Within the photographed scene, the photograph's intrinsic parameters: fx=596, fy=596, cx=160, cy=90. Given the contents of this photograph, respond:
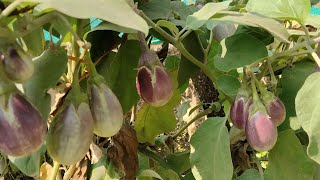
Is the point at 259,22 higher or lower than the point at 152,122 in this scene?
higher

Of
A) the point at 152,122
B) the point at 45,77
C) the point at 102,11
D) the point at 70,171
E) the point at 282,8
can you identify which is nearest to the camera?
the point at 102,11

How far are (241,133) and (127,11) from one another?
0.37 m

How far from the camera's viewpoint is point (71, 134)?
469 mm

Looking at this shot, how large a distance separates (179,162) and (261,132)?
1.08 feet

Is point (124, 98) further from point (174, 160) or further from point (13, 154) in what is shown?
point (13, 154)

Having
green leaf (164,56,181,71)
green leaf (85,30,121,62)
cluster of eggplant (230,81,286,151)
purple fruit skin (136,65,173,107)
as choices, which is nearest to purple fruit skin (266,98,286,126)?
cluster of eggplant (230,81,286,151)

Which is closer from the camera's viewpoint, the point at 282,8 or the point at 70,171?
the point at 282,8

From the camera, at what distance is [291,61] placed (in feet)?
2.42

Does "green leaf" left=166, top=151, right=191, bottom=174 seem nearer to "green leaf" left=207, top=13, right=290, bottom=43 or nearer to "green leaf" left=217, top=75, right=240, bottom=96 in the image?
"green leaf" left=217, top=75, right=240, bottom=96

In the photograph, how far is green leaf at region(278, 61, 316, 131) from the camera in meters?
0.69

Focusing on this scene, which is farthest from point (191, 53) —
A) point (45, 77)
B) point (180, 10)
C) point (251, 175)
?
point (45, 77)

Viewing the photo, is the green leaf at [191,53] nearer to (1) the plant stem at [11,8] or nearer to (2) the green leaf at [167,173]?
(2) the green leaf at [167,173]

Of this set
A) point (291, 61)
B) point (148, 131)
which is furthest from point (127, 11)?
point (148, 131)

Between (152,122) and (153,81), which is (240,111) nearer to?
(153,81)
